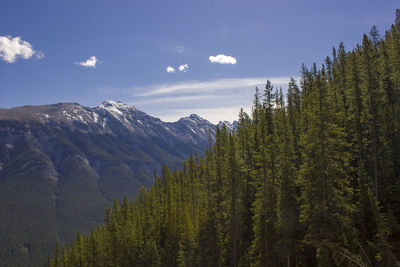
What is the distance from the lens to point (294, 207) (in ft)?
94.2

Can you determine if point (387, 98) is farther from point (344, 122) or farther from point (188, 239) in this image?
point (188, 239)

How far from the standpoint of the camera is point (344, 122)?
3372 cm

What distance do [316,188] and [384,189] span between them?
43.2 feet

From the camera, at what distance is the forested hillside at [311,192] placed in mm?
22141

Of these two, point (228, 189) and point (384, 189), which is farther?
point (228, 189)

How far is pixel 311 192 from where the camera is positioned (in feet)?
74.1

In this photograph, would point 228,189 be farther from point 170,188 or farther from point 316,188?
point 170,188

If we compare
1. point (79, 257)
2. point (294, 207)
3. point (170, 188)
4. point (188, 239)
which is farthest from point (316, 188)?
point (79, 257)

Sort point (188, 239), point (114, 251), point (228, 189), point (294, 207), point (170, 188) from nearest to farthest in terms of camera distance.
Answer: point (294, 207) → point (228, 189) → point (188, 239) → point (114, 251) → point (170, 188)

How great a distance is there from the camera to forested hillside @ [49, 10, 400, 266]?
22141 millimetres

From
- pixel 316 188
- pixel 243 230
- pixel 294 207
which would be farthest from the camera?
pixel 243 230

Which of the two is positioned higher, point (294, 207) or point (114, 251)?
point (294, 207)

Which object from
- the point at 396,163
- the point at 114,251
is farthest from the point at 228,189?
the point at 114,251

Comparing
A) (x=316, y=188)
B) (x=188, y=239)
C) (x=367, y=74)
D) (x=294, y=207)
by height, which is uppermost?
(x=367, y=74)
